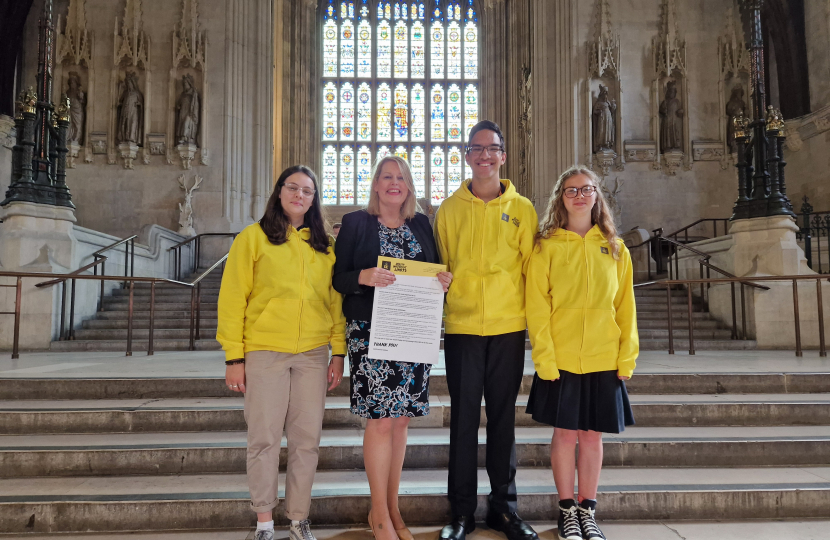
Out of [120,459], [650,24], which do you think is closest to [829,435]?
[120,459]

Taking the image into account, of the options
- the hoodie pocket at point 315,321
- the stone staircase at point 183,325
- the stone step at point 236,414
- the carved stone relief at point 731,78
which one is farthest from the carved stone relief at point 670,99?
the hoodie pocket at point 315,321

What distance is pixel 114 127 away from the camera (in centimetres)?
1469

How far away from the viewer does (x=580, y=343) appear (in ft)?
9.02

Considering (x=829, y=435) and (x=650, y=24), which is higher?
(x=650, y=24)

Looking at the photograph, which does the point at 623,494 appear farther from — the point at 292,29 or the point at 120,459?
the point at 292,29

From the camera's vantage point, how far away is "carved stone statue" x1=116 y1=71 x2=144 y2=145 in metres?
14.5

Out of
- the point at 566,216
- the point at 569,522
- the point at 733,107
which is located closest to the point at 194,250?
the point at 566,216

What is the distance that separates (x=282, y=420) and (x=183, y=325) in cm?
649

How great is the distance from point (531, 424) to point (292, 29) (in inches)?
798

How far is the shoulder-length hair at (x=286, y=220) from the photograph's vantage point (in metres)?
2.72

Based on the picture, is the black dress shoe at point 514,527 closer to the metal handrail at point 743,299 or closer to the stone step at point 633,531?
the stone step at point 633,531

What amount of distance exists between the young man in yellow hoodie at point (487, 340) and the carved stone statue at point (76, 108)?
15060 mm

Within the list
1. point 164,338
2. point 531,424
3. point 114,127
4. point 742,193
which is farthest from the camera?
point 114,127

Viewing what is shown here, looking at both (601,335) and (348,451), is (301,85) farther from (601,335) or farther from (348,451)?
(601,335)
